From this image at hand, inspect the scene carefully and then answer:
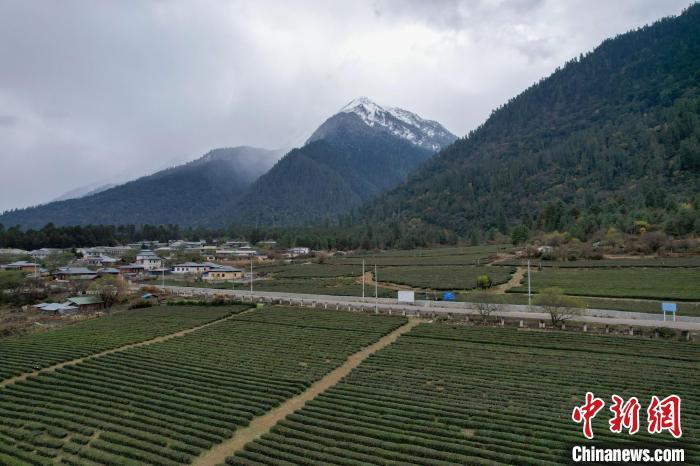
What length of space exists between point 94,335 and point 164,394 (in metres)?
25.8

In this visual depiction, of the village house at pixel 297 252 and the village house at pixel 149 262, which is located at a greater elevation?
the village house at pixel 297 252

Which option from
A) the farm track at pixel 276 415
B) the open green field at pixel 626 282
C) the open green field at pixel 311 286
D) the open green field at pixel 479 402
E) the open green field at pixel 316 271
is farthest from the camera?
the open green field at pixel 316 271

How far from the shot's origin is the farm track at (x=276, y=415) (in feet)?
76.8

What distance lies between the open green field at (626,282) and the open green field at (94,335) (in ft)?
159

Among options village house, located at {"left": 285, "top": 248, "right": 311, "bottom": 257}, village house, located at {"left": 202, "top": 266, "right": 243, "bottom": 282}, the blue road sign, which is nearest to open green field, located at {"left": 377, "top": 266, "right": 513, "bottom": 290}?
the blue road sign

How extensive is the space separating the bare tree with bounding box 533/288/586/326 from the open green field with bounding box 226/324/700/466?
17.3 feet

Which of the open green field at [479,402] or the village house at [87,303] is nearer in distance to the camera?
the open green field at [479,402]

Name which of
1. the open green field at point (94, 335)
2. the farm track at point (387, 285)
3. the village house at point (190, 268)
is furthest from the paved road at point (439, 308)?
the village house at point (190, 268)

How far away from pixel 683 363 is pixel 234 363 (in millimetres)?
36229

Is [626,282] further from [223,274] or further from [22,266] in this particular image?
[22,266]

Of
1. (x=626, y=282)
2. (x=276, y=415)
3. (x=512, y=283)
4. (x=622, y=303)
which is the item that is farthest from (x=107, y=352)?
(x=626, y=282)

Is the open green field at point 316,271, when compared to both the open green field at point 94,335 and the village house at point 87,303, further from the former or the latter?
the village house at point 87,303

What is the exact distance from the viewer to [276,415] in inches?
1104

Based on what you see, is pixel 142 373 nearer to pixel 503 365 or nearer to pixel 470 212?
pixel 503 365
